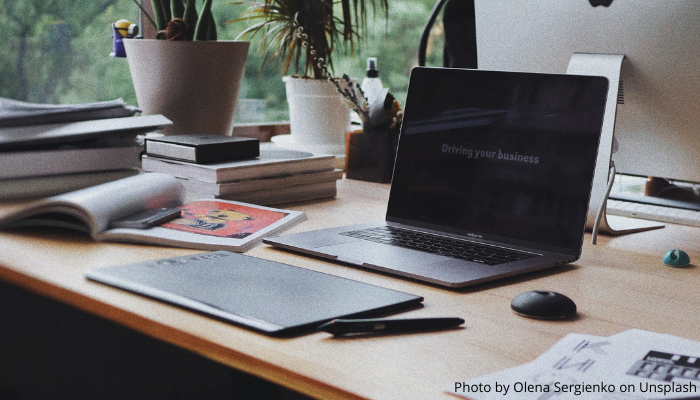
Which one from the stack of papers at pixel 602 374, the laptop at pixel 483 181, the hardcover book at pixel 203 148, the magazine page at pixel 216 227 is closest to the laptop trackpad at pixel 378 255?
the laptop at pixel 483 181

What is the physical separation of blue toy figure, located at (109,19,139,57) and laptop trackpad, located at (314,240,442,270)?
104cm

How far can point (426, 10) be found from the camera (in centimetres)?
599

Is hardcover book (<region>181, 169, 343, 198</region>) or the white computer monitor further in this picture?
hardcover book (<region>181, 169, 343, 198</region>)

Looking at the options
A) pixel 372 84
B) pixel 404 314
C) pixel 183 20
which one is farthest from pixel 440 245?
pixel 183 20

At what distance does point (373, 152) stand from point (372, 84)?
202mm

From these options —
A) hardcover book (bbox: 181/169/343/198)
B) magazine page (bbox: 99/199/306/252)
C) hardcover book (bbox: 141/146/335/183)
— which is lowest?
magazine page (bbox: 99/199/306/252)

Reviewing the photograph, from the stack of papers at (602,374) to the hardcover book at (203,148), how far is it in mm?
804

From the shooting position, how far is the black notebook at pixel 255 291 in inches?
26.5

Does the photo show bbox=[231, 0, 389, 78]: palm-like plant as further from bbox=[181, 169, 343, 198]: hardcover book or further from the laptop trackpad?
the laptop trackpad

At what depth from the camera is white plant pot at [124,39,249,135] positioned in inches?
61.6

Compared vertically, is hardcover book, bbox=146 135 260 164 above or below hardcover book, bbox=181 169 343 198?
above

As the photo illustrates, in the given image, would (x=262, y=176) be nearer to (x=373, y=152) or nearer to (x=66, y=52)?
(x=373, y=152)

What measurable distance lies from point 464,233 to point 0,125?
2.36ft

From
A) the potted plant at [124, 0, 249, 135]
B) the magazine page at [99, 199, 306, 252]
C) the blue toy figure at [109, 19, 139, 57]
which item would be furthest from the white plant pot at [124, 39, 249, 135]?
the magazine page at [99, 199, 306, 252]
